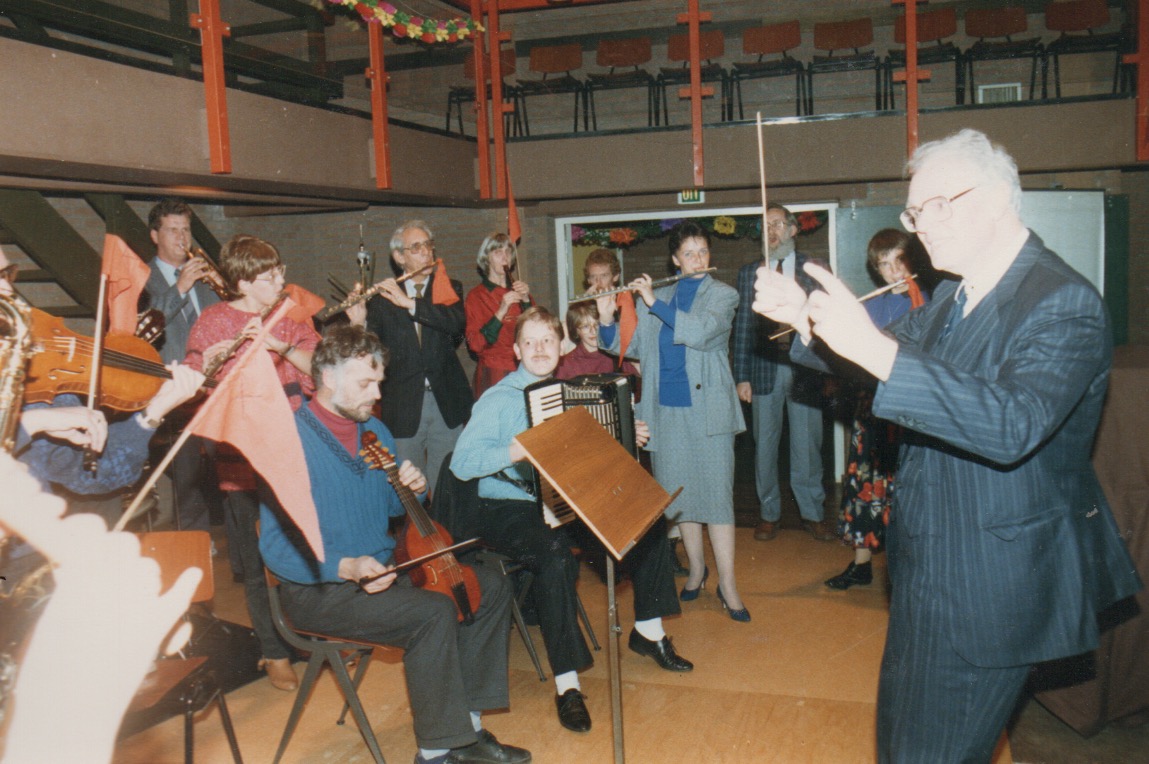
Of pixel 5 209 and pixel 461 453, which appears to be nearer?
pixel 461 453

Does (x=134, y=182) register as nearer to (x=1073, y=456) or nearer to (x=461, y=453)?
(x=461, y=453)

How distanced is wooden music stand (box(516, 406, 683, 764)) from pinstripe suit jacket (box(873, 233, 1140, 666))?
0.68 meters

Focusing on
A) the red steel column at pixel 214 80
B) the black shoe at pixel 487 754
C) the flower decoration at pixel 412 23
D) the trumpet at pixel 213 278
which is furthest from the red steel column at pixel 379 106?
the black shoe at pixel 487 754

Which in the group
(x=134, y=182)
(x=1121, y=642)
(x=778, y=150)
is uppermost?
(x=778, y=150)

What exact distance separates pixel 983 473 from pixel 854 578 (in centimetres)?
283

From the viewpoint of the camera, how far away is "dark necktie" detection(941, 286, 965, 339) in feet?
5.96

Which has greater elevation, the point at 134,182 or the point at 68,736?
the point at 134,182

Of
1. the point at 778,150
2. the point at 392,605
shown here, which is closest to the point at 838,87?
the point at 778,150

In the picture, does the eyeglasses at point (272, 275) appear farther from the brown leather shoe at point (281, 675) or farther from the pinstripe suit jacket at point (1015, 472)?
the pinstripe suit jacket at point (1015, 472)

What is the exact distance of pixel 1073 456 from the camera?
1668 millimetres

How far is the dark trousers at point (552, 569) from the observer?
3184mm

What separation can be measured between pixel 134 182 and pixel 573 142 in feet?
11.7

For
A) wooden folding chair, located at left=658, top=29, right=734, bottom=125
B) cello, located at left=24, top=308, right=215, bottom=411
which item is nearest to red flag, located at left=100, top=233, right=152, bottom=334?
cello, located at left=24, top=308, right=215, bottom=411

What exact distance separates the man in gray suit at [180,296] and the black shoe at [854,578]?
3.14 metres
